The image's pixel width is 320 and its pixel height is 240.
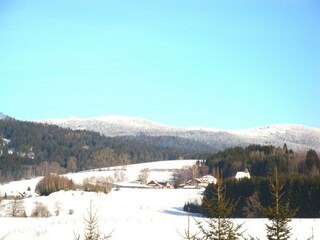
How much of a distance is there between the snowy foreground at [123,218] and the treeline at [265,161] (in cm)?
1609

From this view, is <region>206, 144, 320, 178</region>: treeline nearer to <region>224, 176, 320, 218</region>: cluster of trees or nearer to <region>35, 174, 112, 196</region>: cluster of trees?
<region>224, 176, 320, 218</region>: cluster of trees

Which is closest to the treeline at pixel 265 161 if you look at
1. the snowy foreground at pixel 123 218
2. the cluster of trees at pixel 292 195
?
the cluster of trees at pixel 292 195

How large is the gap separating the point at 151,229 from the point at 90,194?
2561 inches

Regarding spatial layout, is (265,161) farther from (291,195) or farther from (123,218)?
(123,218)

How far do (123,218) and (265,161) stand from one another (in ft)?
198

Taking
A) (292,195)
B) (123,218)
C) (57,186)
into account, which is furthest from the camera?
(57,186)

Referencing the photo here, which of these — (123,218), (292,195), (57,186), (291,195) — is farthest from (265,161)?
(123,218)

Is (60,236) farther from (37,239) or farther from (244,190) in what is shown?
(244,190)

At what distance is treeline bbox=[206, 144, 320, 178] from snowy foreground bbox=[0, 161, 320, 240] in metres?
16.1

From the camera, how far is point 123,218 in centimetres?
5522

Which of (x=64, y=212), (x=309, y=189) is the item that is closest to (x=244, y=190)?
(x=309, y=189)

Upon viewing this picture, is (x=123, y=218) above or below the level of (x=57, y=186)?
below

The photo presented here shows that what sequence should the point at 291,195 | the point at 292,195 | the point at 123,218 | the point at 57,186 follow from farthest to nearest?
the point at 57,186
the point at 292,195
the point at 291,195
the point at 123,218

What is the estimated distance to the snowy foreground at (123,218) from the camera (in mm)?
33156
